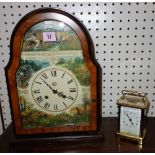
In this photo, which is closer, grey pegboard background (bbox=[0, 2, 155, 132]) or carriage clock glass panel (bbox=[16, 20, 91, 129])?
carriage clock glass panel (bbox=[16, 20, 91, 129])

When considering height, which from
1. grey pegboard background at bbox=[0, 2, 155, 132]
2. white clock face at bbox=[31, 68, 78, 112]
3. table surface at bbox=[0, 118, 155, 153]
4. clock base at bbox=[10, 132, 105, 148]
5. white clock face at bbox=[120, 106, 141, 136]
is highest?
grey pegboard background at bbox=[0, 2, 155, 132]

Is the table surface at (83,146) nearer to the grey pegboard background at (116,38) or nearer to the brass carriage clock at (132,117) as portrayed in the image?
the brass carriage clock at (132,117)

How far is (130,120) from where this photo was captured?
2.73 ft

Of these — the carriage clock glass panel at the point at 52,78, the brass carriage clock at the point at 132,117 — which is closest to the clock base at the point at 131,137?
the brass carriage clock at the point at 132,117

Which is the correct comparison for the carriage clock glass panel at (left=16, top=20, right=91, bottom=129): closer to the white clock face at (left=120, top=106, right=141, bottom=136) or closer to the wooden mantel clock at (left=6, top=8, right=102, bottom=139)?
the wooden mantel clock at (left=6, top=8, right=102, bottom=139)

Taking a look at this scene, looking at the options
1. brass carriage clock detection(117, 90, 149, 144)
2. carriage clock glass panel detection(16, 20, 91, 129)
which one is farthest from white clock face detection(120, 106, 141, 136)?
carriage clock glass panel detection(16, 20, 91, 129)

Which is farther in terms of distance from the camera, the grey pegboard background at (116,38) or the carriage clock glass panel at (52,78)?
the grey pegboard background at (116,38)

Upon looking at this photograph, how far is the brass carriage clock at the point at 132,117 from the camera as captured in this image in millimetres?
812

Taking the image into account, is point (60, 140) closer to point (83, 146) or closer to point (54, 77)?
point (83, 146)

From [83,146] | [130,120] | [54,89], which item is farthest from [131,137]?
[54,89]

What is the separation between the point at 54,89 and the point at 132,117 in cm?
30

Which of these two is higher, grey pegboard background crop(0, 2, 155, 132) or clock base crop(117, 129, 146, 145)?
grey pegboard background crop(0, 2, 155, 132)

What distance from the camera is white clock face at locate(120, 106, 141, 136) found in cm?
82

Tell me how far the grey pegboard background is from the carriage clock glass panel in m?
0.18
